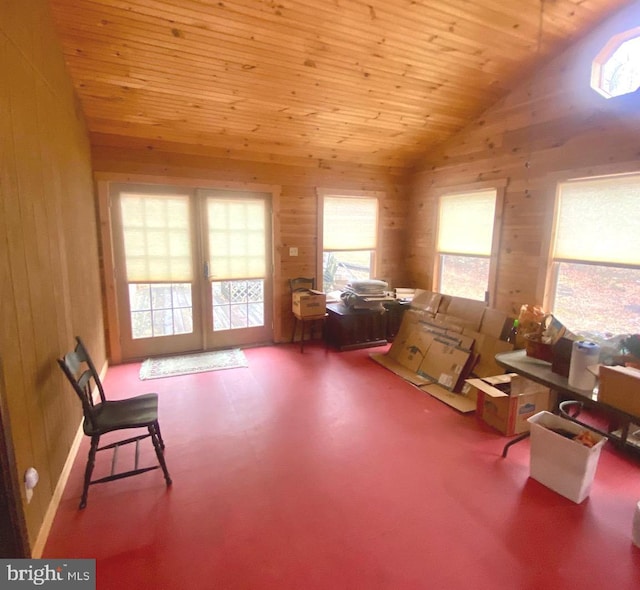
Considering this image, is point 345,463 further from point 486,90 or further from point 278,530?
point 486,90

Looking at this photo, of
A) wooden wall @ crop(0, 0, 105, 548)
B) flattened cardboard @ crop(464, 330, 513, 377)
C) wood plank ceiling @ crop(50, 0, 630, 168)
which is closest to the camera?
wooden wall @ crop(0, 0, 105, 548)

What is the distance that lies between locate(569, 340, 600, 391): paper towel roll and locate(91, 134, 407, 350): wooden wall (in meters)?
3.31

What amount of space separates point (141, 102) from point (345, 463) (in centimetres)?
349

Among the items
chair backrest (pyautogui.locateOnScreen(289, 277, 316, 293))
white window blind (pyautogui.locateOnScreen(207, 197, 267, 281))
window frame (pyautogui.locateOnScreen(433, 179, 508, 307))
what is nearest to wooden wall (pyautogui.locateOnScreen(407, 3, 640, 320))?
window frame (pyautogui.locateOnScreen(433, 179, 508, 307))

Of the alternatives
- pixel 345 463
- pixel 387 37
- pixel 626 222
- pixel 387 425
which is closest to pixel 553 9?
pixel 387 37

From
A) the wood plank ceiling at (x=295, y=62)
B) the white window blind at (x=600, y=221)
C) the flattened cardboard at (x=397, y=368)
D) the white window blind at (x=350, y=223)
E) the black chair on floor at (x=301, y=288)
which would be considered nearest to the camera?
the wood plank ceiling at (x=295, y=62)

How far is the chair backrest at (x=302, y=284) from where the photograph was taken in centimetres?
481

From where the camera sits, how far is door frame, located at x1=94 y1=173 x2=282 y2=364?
12.5ft

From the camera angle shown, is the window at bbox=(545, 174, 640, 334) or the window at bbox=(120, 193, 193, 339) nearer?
the window at bbox=(545, 174, 640, 334)

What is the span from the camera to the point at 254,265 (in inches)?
182

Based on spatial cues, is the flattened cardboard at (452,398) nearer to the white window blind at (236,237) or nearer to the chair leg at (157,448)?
the chair leg at (157,448)

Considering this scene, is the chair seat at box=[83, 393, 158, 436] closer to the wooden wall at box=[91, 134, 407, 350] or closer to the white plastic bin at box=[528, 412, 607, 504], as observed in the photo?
the wooden wall at box=[91, 134, 407, 350]

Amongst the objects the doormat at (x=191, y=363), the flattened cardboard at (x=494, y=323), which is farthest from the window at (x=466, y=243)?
the doormat at (x=191, y=363)

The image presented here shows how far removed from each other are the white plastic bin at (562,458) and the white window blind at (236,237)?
3402 millimetres
